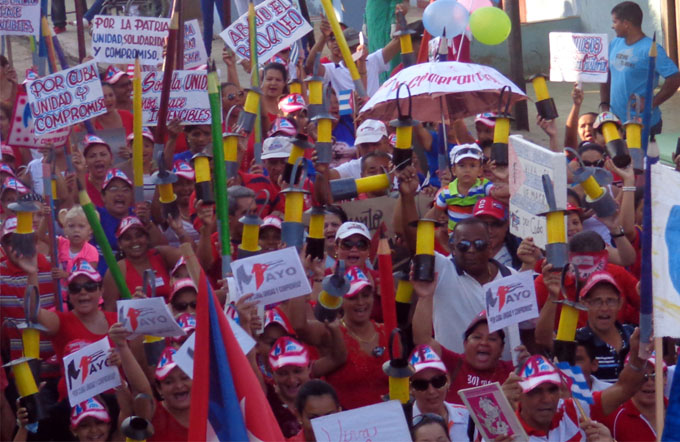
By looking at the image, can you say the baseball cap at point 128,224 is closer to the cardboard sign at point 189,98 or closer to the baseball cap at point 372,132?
the cardboard sign at point 189,98

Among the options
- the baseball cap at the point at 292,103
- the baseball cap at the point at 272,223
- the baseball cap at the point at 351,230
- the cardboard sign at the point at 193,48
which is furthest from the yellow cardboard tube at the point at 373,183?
the cardboard sign at the point at 193,48

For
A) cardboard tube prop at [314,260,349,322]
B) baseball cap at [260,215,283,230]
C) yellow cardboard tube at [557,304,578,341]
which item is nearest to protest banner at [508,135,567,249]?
yellow cardboard tube at [557,304,578,341]

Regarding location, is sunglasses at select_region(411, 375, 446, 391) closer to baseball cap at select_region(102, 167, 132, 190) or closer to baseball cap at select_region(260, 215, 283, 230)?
baseball cap at select_region(260, 215, 283, 230)

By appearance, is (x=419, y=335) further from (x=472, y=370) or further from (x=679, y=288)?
(x=679, y=288)

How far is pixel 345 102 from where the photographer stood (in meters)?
9.25

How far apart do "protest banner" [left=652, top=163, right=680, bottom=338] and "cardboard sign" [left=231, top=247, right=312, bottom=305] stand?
5.17 ft

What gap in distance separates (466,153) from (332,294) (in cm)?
215

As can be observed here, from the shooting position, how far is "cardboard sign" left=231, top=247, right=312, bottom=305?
5.46 meters

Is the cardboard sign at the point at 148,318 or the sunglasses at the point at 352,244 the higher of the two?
the cardboard sign at the point at 148,318

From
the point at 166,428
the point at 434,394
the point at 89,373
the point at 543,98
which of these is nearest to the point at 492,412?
the point at 434,394

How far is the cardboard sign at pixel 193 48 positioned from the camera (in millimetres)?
9188

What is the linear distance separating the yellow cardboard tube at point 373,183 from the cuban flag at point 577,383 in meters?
1.40

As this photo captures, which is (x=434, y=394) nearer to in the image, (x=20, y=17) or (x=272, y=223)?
(x=272, y=223)

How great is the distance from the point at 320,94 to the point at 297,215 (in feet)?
2.08
